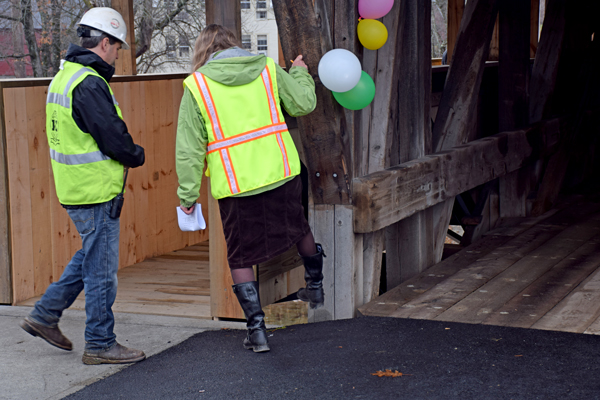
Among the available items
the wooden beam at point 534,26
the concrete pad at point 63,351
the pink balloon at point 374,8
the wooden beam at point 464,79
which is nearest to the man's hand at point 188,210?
the concrete pad at point 63,351

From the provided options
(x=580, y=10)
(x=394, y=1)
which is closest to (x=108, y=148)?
(x=394, y=1)

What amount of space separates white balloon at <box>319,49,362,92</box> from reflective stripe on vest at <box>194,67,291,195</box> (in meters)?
0.41

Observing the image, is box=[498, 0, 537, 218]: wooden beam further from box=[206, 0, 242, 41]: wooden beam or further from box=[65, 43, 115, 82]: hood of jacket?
box=[65, 43, 115, 82]: hood of jacket

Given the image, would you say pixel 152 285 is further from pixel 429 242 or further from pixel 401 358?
pixel 401 358

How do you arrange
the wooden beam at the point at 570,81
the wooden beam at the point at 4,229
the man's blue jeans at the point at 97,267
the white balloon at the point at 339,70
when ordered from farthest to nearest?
the wooden beam at the point at 570,81 < the wooden beam at the point at 4,229 < the white balloon at the point at 339,70 < the man's blue jeans at the point at 97,267

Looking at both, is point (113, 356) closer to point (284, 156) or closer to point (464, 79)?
point (284, 156)

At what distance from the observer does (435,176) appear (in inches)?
227

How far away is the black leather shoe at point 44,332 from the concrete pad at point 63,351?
0.09 m

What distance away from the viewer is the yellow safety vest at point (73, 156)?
3.96 m

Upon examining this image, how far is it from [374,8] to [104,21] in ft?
5.32

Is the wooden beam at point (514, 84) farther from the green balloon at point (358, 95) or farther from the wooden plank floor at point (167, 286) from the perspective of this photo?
the green balloon at point (358, 95)

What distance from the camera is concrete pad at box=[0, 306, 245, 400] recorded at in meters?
3.85

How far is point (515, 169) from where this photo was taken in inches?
291

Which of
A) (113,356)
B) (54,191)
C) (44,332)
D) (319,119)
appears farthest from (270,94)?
(54,191)
